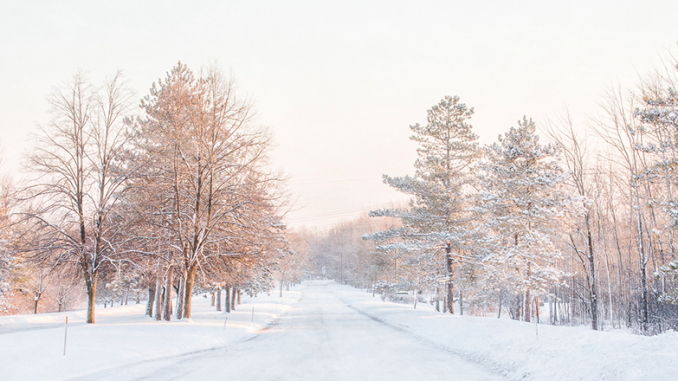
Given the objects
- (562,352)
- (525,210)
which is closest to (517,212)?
(525,210)

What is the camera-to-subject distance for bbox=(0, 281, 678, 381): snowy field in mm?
7859

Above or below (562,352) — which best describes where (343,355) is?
below

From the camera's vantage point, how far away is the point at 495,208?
61.9ft

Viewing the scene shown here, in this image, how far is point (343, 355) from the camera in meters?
11.5

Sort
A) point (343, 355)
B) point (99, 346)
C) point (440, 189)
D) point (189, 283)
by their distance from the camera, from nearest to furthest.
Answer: point (99, 346), point (343, 355), point (189, 283), point (440, 189)

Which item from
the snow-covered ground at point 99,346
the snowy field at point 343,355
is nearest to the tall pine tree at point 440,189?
the snowy field at point 343,355

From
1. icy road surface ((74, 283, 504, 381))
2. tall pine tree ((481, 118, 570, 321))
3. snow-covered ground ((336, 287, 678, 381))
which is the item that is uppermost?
tall pine tree ((481, 118, 570, 321))

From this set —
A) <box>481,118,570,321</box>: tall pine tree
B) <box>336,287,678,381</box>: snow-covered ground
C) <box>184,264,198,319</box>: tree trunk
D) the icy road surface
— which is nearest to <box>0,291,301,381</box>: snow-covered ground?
<box>184,264,198,319</box>: tree trunk

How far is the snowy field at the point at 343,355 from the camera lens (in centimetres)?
786

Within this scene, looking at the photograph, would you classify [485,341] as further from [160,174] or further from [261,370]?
[160,174]

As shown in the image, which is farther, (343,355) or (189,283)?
(189,283)

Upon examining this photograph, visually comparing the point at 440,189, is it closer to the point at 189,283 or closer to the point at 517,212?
the point at 517,212

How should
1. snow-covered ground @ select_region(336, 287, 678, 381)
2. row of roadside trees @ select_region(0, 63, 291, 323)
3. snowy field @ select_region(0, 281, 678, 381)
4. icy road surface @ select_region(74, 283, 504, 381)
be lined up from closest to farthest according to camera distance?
snow-covered ground @ select_region(336, 287, 678, 381) → snowy field @ select_region(0, 281, 678, 381) → icy road surface @ select_region(74, 283, 504, 381) → row of roadside trees @ select_region(0, 63, 291, 323)

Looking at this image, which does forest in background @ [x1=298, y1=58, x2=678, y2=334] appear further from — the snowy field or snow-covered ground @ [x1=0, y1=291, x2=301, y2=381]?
snow-covered ground @ [x1=0, y1=291, x2=301, y2=381]
